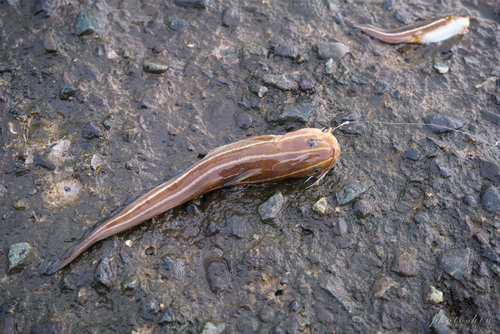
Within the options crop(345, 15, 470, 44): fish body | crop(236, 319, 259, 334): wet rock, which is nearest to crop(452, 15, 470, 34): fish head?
crop(345, 15, 470, 44): fish body

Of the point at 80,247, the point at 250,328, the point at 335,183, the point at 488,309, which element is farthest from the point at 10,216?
the point at 488,309

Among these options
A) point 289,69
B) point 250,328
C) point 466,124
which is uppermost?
point 289,69

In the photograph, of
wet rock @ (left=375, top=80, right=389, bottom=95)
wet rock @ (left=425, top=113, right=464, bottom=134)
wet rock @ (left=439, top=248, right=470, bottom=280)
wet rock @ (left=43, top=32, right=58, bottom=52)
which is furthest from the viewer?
wet rock @ (left=375, top=80, right=389, bottom=95)

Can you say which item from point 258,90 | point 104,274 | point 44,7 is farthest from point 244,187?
point 44,7

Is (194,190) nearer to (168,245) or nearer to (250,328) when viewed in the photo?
(168,245)

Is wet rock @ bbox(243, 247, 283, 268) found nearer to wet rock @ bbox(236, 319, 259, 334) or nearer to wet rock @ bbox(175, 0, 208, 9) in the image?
wet rock @ bbox(236, 319, 259, 334)

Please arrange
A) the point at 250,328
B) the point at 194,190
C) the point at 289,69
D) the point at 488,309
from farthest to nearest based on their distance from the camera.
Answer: the point at 289,69, the point at 194,190, the point at 488,309, the point at 250,328

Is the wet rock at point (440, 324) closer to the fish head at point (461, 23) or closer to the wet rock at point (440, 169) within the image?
the wet rock at point (440, 169)
